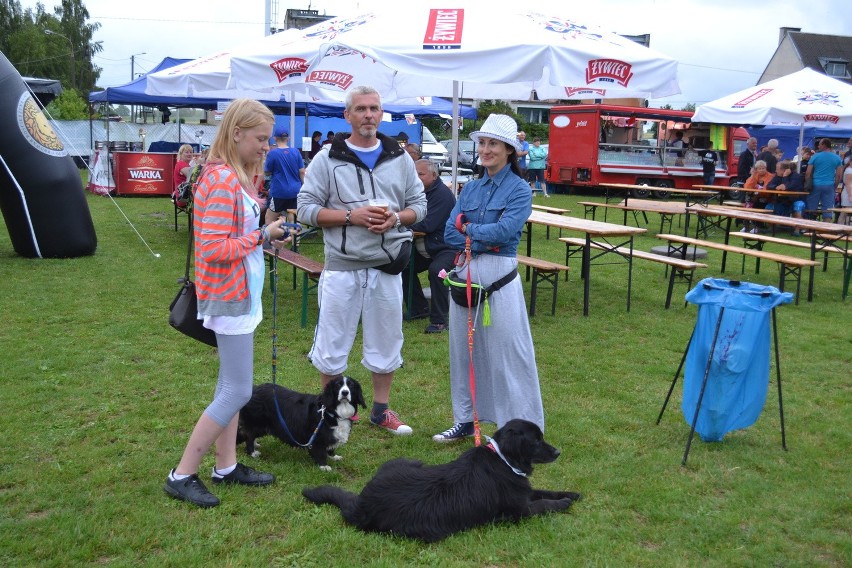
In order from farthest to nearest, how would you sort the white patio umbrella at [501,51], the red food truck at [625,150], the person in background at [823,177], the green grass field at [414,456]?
the red food truck at [625,150], the person in background at [823,177], the white patio umbrella at [501,51], the green grass field at [414,456]

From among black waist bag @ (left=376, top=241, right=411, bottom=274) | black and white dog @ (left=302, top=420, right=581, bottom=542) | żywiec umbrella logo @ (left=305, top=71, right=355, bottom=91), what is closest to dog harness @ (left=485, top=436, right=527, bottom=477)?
black and white dog @ (left=302, top=420, right=581, bottom=542)

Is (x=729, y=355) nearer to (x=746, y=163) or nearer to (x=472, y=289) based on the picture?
(x=472, y=289)

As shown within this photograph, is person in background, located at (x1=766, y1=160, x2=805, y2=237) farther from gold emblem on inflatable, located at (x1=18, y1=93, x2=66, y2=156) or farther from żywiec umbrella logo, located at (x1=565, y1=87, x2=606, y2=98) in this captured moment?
gold emblem on inflatable, located at (x1=18, y1=93, x2=66, y2=156)

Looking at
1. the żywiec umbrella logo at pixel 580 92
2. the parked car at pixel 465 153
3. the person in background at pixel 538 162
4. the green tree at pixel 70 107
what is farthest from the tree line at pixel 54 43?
the żywiec umbrella logo at pixel 580 92

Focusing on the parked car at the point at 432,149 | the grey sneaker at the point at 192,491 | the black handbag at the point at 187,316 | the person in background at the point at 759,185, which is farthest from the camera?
the parked car at the point at 432,149

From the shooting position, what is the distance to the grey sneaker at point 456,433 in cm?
446

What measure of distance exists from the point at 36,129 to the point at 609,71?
7.64m

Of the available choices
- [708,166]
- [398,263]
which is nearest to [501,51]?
[398,263]

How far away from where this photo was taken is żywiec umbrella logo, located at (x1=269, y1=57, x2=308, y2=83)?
7.35m

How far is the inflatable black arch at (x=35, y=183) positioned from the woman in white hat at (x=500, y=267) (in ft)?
24.7

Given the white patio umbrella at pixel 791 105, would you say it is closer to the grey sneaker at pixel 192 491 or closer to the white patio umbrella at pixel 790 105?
the white patio umbrella at pixel 790 105

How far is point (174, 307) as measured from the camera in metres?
3.43

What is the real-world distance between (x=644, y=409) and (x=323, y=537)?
8.86 ft

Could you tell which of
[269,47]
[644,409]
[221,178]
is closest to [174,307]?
[221,178]
